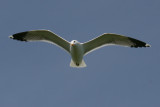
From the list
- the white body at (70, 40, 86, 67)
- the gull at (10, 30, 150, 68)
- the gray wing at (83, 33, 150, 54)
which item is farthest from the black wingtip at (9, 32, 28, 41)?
the gray wing at (83, 33, 150, 54)

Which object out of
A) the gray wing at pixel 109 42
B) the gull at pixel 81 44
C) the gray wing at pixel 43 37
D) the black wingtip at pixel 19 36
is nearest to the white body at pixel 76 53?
the gull at pixel 81 44

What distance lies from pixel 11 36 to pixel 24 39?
0.78 metres

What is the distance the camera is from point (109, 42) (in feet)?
59.0

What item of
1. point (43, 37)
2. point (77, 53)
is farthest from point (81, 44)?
point (43, 37)

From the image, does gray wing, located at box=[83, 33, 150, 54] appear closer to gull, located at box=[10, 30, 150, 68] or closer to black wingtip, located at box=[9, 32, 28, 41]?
gull, located at box=[10, 30, 150, 68]

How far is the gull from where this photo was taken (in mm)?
17594

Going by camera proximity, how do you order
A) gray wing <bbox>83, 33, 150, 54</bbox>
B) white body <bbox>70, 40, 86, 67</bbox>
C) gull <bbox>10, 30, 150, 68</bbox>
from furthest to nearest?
1. gray wing <bbox>83, 33, 150, 54</bbox>
2. gull <bbox>10, 30, 150, 68</bbox>
3. white body <bbox>70, 40, 86, 67</bbox>

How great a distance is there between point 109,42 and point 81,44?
152 cm

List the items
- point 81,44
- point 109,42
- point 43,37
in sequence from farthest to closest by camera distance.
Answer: point 109,42 < point 43,37 < point 81,44

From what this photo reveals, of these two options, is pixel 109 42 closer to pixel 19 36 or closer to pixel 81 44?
pixel 81 44

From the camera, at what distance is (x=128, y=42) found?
17.9 metres

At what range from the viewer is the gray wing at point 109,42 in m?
17.7

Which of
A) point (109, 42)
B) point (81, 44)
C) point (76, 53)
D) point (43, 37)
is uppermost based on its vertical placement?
point (43, 37)

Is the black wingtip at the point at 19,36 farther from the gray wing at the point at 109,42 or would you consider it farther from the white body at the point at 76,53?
the gray wing at the point at 109,42
